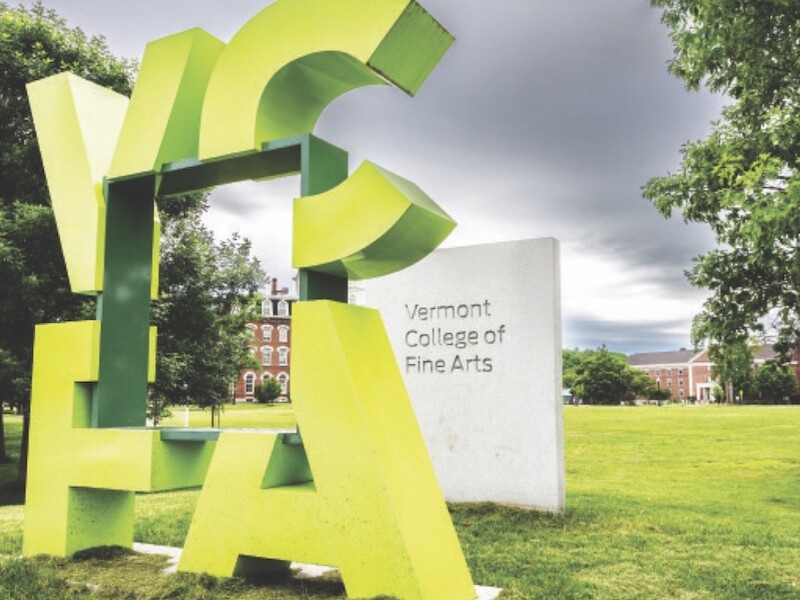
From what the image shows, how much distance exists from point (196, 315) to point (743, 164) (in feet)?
37.1

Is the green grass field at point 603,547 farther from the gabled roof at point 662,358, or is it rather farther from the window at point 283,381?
the gabled roof at point 662,358

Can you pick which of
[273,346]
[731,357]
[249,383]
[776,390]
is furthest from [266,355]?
[731,357]

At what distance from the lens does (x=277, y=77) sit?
4.84 m

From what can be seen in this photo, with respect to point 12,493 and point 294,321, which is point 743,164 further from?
point 12,493

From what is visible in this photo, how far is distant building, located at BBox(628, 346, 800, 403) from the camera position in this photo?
106750 millimetres

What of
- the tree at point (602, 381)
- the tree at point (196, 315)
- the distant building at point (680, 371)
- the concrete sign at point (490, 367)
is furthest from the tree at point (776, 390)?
the concrete sign at point (490, 367)

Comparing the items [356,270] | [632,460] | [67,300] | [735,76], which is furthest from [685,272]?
[67,300]

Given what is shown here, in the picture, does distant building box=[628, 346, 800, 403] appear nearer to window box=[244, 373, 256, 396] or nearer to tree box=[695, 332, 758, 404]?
window box=[244, 373, 256, 396]

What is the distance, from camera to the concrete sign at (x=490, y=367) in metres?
8.73

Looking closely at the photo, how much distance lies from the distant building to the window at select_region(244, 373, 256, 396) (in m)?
62.7

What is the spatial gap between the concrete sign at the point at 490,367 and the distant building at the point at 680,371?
331 ft

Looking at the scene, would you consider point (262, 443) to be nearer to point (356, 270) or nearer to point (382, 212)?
point (356, 270)

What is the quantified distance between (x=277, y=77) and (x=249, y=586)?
3.42 m

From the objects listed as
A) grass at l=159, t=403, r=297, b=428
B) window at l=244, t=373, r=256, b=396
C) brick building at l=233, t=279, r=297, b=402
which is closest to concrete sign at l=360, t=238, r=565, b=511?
grass at l=159, t=403, r=297, b=428
